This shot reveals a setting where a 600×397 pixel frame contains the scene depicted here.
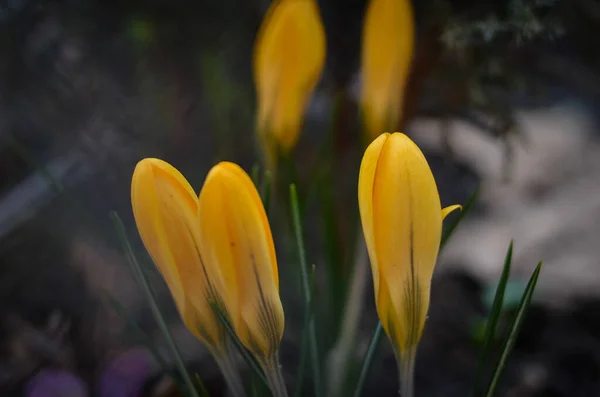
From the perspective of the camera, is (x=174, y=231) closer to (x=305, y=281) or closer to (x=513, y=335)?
(x=305, y=281)

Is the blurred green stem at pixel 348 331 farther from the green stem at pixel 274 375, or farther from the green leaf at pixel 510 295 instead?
the green leaf at pixel 510 295

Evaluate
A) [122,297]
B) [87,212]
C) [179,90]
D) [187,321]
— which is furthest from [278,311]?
[179,90]

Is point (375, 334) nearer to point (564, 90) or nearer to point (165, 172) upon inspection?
point (165, 172)

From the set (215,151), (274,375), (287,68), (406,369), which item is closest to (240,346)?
(274,375)

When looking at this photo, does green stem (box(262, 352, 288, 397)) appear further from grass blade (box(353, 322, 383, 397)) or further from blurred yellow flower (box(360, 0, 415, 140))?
blurred yellow flower (box(360, 0, 415, 140))

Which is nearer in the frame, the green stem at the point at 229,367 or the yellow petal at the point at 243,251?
the yellow petal at the point at 243,251

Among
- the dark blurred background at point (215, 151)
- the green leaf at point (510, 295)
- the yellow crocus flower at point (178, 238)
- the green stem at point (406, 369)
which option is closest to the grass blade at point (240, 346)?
the yellow crocus flower at point (178, 238)

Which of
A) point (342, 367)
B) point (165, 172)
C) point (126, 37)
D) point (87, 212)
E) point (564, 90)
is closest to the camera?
point (165, 172)

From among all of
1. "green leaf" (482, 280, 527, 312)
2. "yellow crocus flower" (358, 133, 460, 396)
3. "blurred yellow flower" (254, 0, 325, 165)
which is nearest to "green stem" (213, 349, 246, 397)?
"yellow crocus flower" (358, 133, 460, 396)
